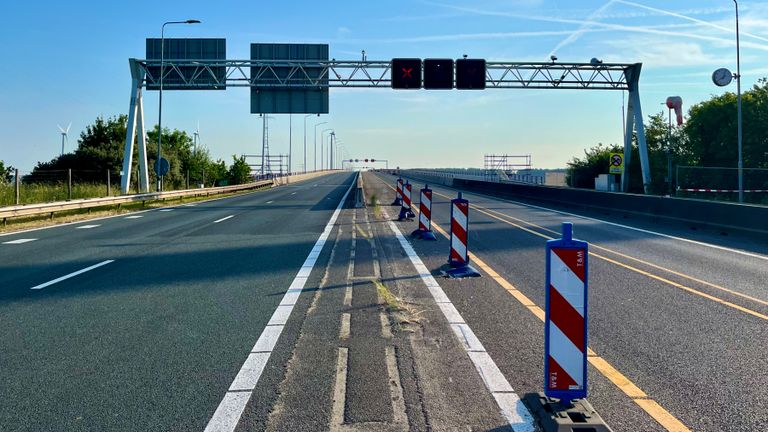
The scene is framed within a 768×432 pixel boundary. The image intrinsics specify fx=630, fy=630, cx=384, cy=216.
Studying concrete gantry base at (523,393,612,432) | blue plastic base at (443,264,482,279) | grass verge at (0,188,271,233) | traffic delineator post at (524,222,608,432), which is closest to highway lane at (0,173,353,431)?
concrete gantry base at (523,393,612,432)

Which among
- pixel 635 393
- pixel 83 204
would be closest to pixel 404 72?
pixel 83 204

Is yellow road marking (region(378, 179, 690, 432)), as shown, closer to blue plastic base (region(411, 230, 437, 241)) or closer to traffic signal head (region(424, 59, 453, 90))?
blue plastic base (region(411, 230, 437, 241))

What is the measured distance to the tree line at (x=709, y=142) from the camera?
122 feet

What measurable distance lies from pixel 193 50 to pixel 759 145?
3402 centimetres

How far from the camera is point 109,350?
5930 millimetres

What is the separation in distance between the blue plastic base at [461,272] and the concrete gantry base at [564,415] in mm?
5449

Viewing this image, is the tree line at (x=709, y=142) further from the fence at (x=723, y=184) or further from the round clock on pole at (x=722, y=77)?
the round clock on pole at (x=722, y=77)

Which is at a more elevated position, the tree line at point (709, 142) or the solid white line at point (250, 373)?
the tree line at point (709, 142)

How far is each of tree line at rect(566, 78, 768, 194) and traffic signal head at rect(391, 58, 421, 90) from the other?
1453 centimetres

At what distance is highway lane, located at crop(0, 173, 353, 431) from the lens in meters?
4.52

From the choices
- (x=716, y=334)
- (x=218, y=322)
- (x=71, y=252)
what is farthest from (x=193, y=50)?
(x=716, y=334)

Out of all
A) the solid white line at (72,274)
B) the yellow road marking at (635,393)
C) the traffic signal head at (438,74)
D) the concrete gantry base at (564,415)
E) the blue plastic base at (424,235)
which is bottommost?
the yellow road marking at (635,393)

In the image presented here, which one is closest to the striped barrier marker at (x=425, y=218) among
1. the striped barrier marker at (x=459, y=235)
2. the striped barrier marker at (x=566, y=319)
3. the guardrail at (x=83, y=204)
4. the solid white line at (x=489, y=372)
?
the striped barrier marker at (x=459, y=235)

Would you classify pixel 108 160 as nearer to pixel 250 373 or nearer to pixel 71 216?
pixel 71 216
